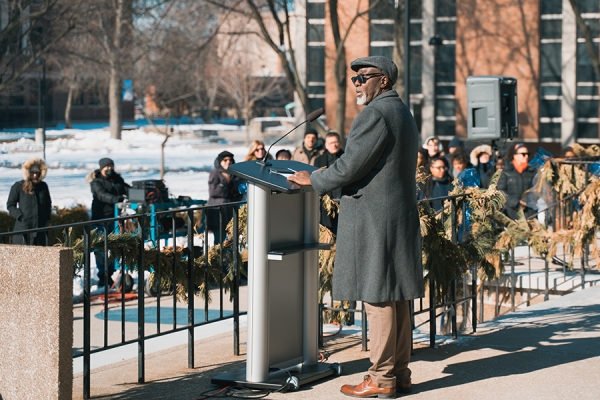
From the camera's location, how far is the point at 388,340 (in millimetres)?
5094

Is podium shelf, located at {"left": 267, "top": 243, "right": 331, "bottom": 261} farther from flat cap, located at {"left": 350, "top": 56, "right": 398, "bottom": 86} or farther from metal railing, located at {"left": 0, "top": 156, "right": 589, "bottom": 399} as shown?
flat cap, located at {"left": 350, "top": 56, "right": 398, "bottom": 86}

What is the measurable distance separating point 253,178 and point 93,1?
15.8 metres

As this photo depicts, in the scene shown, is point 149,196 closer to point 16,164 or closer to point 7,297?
point 16,164

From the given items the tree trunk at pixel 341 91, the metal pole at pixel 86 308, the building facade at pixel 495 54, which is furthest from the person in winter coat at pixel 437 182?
the building facade at pixel 495 54

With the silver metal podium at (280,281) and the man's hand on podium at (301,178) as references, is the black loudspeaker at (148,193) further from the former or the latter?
the man's hand on podium at (301,178)

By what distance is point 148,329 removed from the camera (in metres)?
10.2

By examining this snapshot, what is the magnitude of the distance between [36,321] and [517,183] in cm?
962

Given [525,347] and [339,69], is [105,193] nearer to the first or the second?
[525,347]

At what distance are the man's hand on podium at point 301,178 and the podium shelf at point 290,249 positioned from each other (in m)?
0.40

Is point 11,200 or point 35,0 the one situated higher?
point 35,0

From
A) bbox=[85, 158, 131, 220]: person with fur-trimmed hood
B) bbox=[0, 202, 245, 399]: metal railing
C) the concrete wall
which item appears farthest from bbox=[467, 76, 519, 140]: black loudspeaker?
the concrete wall

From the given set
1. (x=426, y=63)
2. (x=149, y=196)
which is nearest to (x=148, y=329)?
(x=149, y=196)

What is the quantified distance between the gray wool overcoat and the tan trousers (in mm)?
104

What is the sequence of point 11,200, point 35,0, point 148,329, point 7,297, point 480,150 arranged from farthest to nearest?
point 35,0
point 480,150
point 11,200
point 148,329
point 7,297
